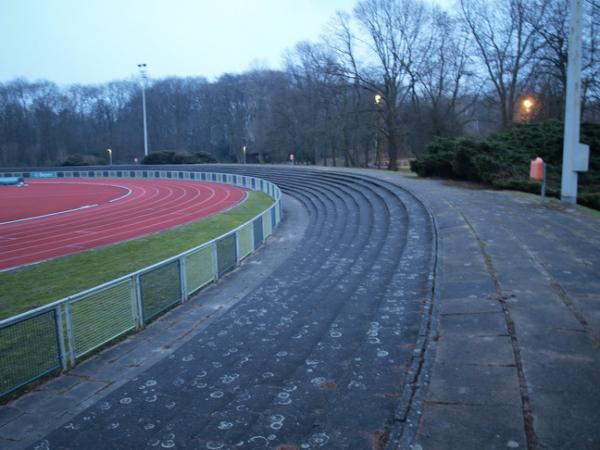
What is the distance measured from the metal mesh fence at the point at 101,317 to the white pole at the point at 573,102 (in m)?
14.4

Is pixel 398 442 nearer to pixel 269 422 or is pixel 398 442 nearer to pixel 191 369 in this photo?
pixel 269 422

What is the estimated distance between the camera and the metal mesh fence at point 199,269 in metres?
10.6

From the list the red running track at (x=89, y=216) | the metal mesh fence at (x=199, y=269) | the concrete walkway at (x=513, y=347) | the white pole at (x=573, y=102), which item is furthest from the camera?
the red running track at (x=89, y=216)

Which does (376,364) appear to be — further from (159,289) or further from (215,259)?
(215,259)

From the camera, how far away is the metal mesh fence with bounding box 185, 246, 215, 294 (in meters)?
10.6

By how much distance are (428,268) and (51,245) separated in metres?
15.1

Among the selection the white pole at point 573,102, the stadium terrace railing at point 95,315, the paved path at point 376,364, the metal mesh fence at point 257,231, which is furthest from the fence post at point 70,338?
the white pole at point 573,102

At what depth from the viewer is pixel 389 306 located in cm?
837

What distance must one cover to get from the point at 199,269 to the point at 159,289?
190cm

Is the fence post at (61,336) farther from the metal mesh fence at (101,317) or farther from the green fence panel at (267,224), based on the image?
the green fence panel at (267,224)

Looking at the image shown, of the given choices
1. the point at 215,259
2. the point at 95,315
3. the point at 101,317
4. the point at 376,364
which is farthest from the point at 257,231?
the point at 376,364

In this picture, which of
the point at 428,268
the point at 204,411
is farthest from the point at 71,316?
the point at 428,268

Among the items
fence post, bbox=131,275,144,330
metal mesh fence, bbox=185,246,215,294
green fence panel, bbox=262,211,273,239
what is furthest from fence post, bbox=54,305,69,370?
green fence panel, bbox=262,211,273,239

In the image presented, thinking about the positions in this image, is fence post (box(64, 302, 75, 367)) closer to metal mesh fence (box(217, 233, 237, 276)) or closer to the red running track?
metal mesh fence (box(217, 233, 237, 276))
